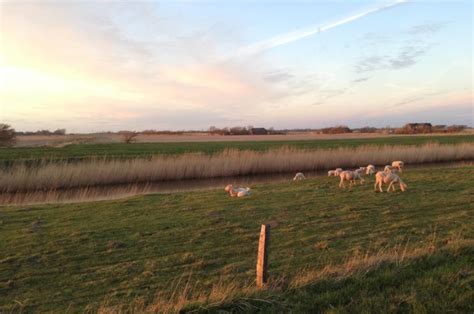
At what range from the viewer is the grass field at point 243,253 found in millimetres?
4648

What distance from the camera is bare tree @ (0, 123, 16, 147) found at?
43.1m

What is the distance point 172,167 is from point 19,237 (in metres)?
15.2

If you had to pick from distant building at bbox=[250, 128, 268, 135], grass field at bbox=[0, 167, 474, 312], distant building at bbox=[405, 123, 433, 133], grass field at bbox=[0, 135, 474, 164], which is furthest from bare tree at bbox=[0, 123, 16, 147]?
distant building at bbox=[405, 123, 433, 133]

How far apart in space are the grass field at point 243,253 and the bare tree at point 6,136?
35.5 meters

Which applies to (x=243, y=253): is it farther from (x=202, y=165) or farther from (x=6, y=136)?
(x=6, y=136)

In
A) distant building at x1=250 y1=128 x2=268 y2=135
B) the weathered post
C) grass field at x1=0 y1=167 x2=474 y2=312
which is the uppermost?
distant building at x1=250 y1=128 x2=268 y2=135

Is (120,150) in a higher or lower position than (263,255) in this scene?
higher

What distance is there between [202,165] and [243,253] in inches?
691

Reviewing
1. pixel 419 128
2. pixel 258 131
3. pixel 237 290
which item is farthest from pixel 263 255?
pixel 258 131

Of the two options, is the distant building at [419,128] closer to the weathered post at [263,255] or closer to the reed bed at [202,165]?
the reed bed at [202,165]

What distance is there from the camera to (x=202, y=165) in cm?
2500

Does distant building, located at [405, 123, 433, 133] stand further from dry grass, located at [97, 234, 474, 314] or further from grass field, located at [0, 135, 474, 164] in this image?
dry grass, located at [97, 234, 474, 314]

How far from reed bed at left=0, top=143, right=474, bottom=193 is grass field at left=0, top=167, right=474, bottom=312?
26.6 ft

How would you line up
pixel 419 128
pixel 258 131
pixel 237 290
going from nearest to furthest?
1. pixel 237 290
2. pixel 419 128
3. pixel 258 131
